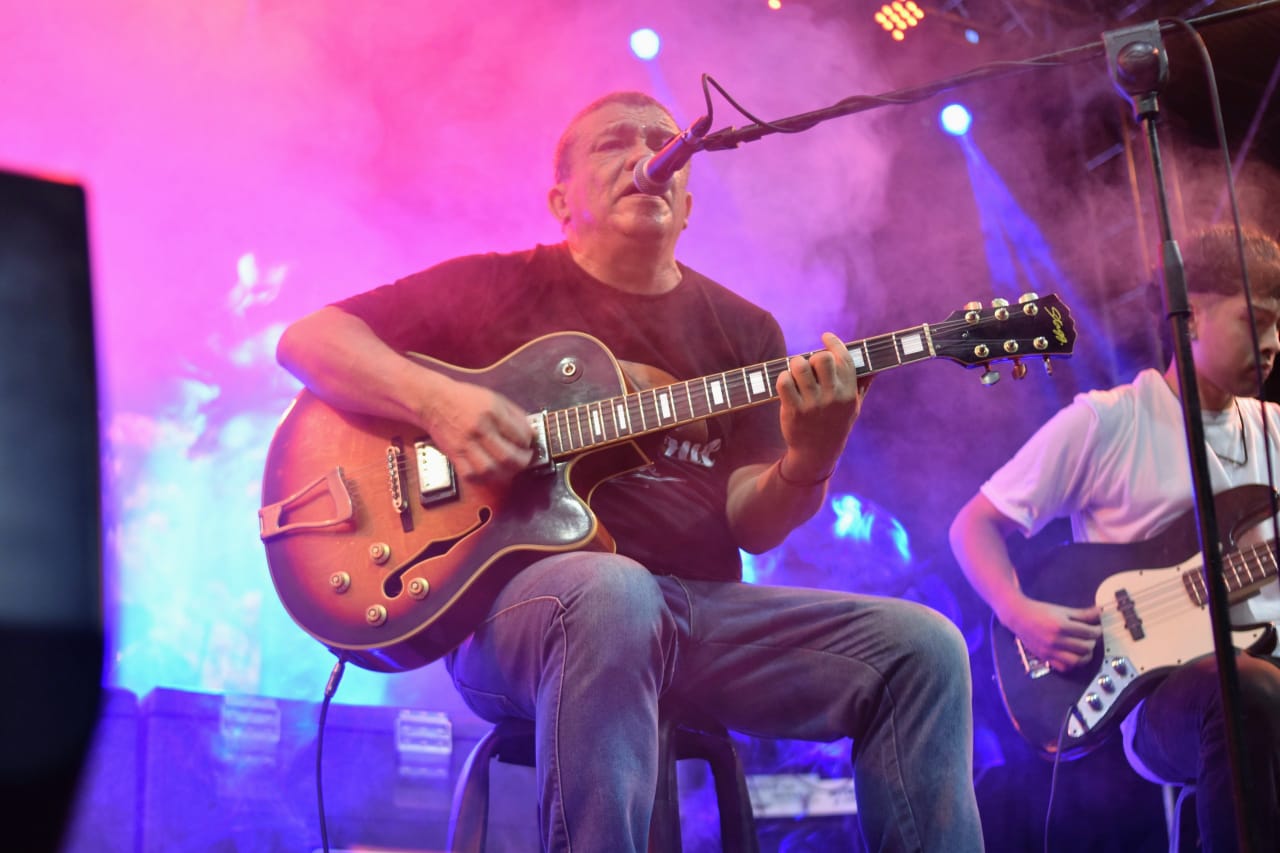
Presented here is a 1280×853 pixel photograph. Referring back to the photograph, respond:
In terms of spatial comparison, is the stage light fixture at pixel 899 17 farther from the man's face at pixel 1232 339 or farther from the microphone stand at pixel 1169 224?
the microphone stand at pixel 1169 224

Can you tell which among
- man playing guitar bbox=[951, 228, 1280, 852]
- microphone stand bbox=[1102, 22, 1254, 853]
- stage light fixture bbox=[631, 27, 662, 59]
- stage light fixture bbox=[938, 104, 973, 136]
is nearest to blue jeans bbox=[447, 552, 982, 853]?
microphone stand bbox=[1102, 22, 1254, 853]

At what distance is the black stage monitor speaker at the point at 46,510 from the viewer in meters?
2.22

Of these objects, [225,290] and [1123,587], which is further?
[225,290]

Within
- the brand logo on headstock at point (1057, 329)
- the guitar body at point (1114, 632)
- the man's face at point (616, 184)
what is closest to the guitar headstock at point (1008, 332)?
the brand logo on headstock at point (1057, 329)

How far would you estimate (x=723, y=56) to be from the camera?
357cm

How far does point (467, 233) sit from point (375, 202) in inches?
11.8

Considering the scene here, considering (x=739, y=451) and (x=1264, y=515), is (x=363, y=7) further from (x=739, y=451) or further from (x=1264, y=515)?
(x=1264, y=515)

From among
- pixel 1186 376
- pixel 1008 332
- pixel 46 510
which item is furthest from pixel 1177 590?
pixel 46 510

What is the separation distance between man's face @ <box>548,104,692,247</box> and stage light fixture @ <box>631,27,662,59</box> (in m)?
1.22

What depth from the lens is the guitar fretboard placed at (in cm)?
233

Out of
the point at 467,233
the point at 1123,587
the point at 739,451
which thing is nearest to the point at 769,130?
the point at 739,451

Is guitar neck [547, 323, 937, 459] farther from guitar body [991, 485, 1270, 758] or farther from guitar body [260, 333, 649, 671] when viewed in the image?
guitar body [991, 485, 1270, 758]

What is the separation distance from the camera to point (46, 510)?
2.47 metres

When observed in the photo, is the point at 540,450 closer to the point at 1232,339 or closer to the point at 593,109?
the point at 593,109
